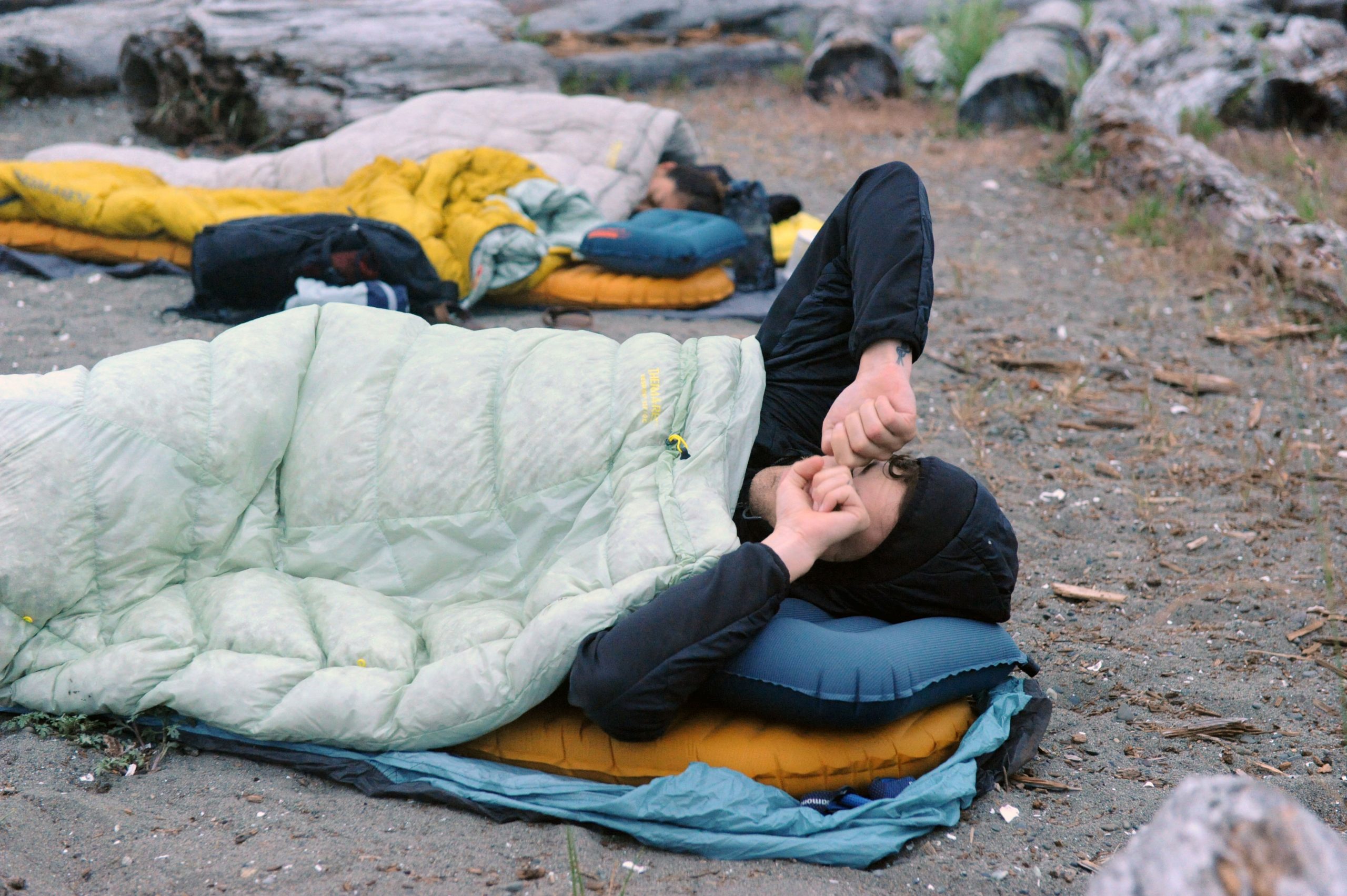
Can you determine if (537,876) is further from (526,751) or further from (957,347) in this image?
(957,347)

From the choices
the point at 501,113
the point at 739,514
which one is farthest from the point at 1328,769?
the point at 501,113

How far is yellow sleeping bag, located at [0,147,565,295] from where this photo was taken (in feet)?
14.0

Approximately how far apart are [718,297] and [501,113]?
1.85 metres

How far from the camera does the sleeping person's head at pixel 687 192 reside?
198 inches

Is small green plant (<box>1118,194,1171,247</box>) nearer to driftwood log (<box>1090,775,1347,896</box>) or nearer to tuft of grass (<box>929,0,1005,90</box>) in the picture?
tuft of grass (<box>929,0,1005,90</box>)

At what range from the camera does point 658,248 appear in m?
4.38

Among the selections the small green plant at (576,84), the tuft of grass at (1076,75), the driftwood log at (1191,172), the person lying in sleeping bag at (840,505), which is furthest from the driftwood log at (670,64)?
the person lying in sleeping bag at (840,505)

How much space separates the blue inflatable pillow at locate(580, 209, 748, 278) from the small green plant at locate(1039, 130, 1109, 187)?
2670 millimetres

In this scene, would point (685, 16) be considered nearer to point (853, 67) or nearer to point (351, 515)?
point (853, 67)

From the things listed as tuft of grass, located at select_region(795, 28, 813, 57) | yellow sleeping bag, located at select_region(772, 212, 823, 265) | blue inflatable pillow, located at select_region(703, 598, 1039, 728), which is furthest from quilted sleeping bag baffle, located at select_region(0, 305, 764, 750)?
tuft of grass, located at select_region(795, 28, 813, 57)

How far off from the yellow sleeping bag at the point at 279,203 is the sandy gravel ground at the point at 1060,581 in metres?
0.28

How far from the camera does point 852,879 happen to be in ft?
5.97

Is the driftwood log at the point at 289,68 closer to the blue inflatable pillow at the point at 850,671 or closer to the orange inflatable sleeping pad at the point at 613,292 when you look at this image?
the orange inflatable sleeping pad at the point at 613,292

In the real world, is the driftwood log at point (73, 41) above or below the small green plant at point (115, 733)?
above
